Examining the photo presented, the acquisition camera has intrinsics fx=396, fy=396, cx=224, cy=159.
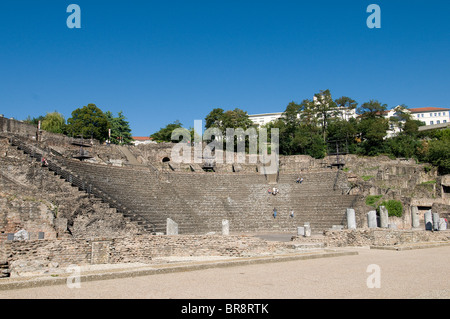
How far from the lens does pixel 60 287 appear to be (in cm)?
820

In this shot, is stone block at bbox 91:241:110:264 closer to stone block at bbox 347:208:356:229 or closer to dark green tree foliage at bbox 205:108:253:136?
stone block at bbox 347:208:356:229

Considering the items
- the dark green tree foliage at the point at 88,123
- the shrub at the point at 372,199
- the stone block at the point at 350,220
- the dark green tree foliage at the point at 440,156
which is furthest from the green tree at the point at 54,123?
the dark green tree foliage at the point at 440,156

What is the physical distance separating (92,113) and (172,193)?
30079mm

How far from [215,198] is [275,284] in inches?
791

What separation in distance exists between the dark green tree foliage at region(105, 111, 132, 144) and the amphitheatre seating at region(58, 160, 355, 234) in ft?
104

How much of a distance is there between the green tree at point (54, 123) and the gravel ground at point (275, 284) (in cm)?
4872

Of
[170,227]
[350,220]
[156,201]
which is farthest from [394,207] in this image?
[170,227]

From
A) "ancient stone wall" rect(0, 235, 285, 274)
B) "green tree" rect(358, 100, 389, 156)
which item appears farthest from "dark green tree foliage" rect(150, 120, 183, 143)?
"ancient stone wall" rect(0, 235, 285, 274)

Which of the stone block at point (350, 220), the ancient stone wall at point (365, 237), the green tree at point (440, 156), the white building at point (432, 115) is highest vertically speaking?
the white building at point (432, 115)

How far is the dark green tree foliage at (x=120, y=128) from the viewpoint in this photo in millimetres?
61491

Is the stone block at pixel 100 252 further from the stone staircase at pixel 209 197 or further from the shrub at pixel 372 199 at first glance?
the shrub at pixel 372 199

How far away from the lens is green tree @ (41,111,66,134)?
54594 millimetres

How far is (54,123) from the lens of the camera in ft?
187
